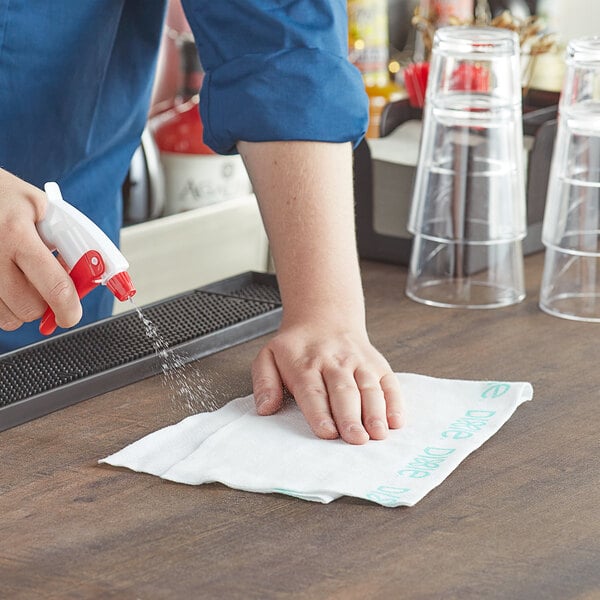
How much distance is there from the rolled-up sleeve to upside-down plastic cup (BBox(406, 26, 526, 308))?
7.2 inches

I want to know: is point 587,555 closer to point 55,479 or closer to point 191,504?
point 191,504

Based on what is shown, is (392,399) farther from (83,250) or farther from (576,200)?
(576,200)

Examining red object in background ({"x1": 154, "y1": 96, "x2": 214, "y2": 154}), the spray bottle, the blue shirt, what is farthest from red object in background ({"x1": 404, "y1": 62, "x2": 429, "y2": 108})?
the spray bottle

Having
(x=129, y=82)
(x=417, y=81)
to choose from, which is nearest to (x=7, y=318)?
(x=129, y=82)

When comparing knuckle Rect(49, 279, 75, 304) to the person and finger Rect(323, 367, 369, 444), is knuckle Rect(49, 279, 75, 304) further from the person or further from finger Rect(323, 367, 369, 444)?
finger Rect(323, 367, 369, 444)

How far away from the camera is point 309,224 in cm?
104

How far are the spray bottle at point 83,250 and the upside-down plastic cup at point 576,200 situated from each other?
0.54 meters

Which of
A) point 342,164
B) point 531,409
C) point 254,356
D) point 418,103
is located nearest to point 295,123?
point 342,164

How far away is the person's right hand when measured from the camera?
0.83 meters

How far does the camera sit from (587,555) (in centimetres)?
71

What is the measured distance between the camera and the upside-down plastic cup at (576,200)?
1.20 meters

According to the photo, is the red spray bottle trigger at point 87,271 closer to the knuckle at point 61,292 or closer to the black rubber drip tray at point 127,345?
the knuckle at point 61,292

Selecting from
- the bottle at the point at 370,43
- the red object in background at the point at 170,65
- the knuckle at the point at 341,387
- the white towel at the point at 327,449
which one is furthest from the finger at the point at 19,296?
the red object in background at the point at 170,65

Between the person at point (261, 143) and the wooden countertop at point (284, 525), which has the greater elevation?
the person at point (261, 143)
